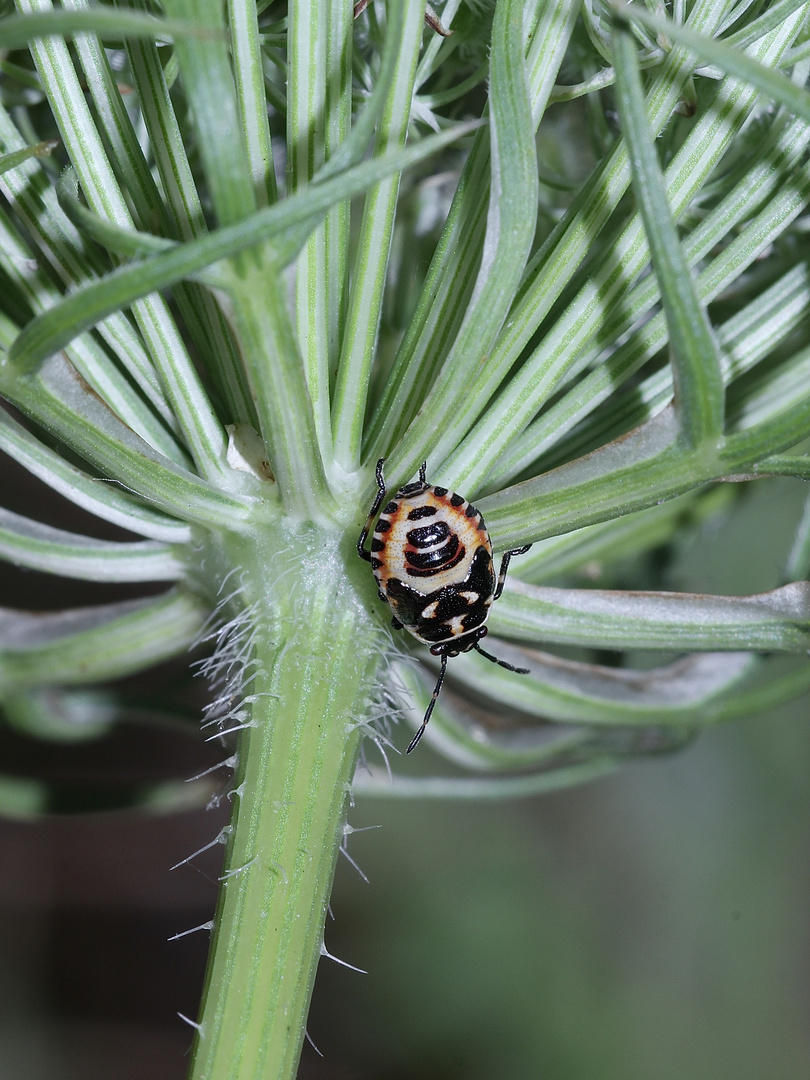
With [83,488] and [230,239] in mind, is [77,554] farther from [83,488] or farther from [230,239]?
[230,239]

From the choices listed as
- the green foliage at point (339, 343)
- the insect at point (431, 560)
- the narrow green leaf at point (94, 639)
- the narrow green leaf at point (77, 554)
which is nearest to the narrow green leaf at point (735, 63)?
the green foliage at point (339, 343)

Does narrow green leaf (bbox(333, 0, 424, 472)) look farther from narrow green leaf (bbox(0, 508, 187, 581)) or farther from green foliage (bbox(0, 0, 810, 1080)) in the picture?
narrow green leaf (bbox(0, 508, 187, 581))

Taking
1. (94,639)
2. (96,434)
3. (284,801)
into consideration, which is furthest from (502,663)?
(96,434)

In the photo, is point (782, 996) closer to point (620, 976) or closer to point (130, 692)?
point (620, 976)

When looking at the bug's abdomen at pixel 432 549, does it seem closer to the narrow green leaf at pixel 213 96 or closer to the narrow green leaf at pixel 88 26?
the narrow green leaf at pixel 213 96

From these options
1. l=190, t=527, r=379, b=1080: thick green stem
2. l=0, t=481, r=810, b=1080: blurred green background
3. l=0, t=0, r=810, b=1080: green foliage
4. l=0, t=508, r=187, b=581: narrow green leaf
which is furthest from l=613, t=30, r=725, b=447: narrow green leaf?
l=0, t=481, r=810, b=1080: blurred green background

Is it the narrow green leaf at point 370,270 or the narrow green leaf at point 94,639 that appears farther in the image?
the narrow green leaf at point 94,639

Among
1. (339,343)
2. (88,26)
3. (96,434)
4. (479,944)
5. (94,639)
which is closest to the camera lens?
(88,26)
